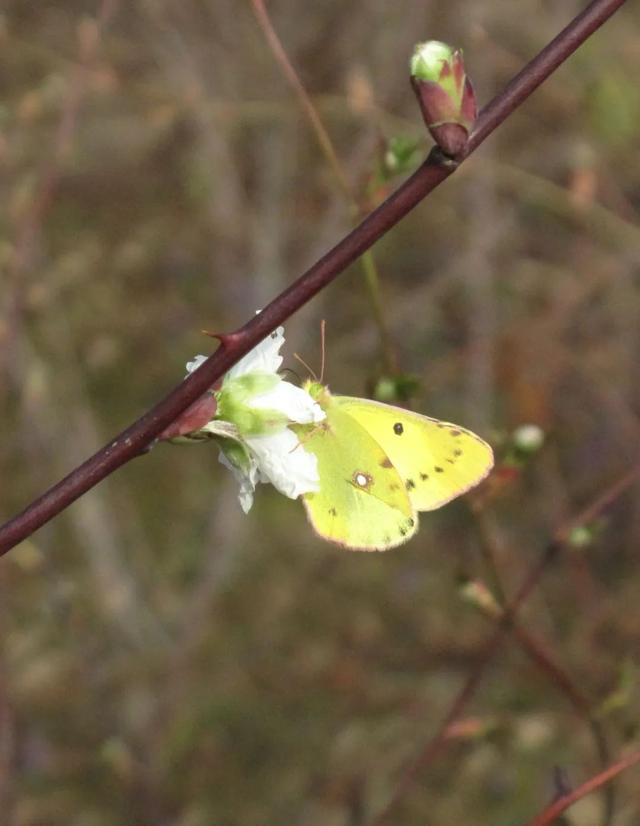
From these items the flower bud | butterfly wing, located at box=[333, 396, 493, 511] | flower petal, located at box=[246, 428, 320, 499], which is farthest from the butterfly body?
the flower bud

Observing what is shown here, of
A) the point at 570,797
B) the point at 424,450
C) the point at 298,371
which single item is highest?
the point at 298,371

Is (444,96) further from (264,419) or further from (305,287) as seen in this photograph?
(264,419)

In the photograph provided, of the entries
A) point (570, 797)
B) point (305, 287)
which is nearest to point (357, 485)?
point (570, 797)

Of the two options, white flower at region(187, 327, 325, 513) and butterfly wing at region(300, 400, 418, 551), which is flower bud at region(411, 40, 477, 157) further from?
butterfly wing at region(300, 400, 418, 551)

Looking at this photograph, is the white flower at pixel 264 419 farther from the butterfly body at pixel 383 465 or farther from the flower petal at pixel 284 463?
the butterfly body at pixel 383 465

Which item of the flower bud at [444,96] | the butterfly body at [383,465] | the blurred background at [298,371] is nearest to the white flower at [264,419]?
the butterfly body at [383,465]

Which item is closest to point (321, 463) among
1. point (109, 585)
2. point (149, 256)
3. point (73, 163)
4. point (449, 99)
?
point (449, 99)
